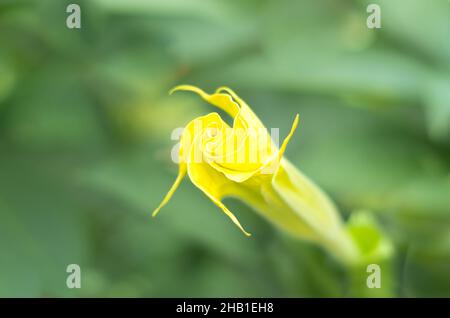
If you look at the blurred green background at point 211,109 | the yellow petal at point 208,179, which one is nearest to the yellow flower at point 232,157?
the yellow petal at point 208,179

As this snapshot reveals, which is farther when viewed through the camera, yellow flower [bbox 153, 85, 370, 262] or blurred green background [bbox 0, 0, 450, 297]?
blurred green background [bbox 0, 0, 450, 297]

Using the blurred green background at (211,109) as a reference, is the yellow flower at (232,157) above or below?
below

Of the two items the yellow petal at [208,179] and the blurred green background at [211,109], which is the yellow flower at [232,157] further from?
the blurred green background at [211,109]

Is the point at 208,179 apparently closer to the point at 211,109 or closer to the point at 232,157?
the point at 232,157

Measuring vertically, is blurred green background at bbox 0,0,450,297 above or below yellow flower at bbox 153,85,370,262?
above

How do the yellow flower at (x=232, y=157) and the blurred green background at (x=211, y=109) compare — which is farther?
the blurred green background at (x=211, y=109)

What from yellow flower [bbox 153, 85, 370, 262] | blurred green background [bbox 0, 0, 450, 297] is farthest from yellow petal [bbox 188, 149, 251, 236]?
blurred green background [bbox 0, 0, 450, 297]

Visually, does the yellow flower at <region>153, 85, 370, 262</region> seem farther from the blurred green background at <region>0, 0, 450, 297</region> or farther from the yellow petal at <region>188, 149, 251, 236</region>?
the blurred green background at <region>0, 0, 450, 297</region>
